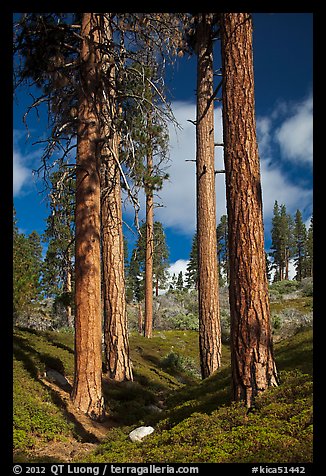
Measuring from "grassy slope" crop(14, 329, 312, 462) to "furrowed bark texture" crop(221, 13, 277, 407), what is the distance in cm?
40

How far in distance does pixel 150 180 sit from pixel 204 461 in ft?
42.7

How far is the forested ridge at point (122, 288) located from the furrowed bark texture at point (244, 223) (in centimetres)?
2

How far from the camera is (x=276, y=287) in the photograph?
43469 millimetres

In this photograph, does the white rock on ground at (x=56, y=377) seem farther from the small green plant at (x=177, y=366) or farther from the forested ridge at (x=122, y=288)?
the small green plant at (x=177, y=366)

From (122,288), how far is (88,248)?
10.8ft

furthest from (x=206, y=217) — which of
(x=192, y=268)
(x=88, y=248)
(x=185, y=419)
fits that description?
(x=192, y=268)

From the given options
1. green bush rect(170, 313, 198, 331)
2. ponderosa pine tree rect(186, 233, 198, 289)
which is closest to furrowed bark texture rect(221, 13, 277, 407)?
green bush rect(170, 313, 198, 331)

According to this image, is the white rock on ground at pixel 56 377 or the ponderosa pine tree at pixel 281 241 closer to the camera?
the white rock on ground at pixel 56 377

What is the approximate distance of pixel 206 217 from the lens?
10.9 m

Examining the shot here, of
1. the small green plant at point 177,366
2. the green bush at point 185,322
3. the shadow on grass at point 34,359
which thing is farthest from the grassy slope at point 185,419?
the green bush at point 185,322

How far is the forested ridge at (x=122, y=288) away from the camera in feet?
16.4

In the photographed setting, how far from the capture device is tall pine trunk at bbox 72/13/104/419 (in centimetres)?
751
